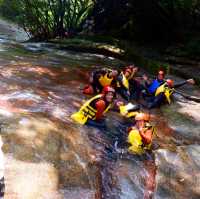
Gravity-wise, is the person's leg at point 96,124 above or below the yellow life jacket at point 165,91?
above

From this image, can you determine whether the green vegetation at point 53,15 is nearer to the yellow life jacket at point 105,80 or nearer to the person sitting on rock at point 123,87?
the person sitting on rock at point 123,87

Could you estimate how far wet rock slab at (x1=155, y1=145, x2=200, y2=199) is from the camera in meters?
8.10

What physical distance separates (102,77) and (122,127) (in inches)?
96.6

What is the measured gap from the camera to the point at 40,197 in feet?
22.2

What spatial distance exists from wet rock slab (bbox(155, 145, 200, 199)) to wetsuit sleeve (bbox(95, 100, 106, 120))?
1595mm

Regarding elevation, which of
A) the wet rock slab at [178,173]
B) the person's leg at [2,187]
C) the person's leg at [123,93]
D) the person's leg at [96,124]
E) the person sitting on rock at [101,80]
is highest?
the person's leg at [2,187]

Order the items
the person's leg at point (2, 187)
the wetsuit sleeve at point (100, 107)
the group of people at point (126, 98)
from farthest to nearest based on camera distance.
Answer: the wetsuit sleeve at point (100, 107) < the group of people at point (126, 98) < the person's leg at point (2, 187)

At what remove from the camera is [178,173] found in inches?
344

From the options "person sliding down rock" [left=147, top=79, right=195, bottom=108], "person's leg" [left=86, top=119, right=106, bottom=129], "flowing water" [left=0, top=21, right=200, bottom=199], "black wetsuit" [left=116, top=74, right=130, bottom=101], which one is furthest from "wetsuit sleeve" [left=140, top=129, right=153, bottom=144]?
"black wetsuit" [left=116, top=74, right=130, bottom=101]

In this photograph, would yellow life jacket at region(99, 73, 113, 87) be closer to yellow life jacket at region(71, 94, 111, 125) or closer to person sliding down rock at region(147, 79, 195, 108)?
person sliding down rock at region(147, 79, 195, 108)

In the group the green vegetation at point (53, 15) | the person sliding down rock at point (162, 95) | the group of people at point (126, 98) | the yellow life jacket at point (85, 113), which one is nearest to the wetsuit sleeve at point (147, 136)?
the group of people at point (126, 98)

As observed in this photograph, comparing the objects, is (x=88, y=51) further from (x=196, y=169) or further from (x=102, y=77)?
(x=196, y=169)

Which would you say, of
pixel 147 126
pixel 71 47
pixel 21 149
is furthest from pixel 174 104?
pixel 71 47

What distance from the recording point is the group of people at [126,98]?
932 cm
